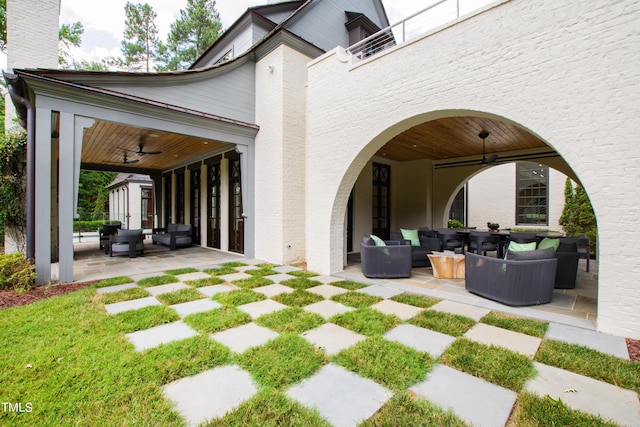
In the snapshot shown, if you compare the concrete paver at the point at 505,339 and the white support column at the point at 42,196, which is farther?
the white support column at the point at 42,196

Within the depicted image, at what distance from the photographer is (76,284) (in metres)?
4.78

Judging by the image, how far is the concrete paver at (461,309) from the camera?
3479 millimetres

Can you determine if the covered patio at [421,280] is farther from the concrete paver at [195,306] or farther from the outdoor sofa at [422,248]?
the concrete paver at [195,306]

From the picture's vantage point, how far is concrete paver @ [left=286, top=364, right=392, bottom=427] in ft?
5.81

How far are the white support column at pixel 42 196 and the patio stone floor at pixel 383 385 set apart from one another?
2008 mm

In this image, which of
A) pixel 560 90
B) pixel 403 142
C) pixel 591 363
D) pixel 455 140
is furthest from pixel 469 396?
pixel 455 140

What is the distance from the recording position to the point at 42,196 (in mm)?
4562

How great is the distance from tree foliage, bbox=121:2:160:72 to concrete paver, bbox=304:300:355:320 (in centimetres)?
2333

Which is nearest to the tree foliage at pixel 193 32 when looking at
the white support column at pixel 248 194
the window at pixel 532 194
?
the white support column at pixel 248 194

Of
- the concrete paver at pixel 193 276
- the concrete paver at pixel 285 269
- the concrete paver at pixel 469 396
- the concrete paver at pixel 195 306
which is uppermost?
the concrete paver at pixel 193 276

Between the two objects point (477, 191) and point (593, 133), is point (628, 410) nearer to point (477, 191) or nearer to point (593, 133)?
point (593, 133)

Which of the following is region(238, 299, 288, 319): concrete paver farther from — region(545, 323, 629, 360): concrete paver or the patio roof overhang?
the patio roof overhang

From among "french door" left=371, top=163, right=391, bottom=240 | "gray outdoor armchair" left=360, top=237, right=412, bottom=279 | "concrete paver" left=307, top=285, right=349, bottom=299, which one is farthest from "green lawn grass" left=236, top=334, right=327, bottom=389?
"french door" left=371, top=163, right=391, bottom=240

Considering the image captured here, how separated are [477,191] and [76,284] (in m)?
14.1
